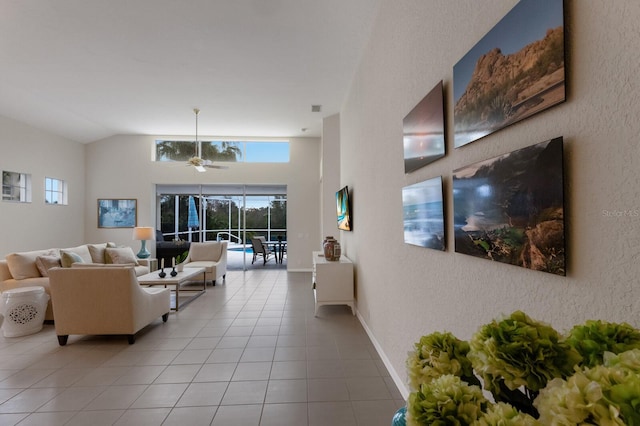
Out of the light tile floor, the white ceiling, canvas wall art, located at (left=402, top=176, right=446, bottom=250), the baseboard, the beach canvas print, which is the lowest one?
the light tile floor

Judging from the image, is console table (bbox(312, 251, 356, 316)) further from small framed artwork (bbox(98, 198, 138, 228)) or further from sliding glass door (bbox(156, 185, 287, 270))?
small framed artwork (bbox(98, 198, 138, 228))

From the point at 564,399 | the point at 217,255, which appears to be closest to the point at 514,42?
the point at 564,399

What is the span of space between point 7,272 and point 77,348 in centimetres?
223

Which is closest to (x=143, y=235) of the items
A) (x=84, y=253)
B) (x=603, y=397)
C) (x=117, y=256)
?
(x=117, y=256)

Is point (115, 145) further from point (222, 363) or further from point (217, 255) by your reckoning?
point (222, 363)

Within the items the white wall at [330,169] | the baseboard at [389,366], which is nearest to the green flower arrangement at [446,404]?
the baseboard at [389,366]

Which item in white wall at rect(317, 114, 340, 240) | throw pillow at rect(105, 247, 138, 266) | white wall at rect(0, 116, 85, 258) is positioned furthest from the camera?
white wall at rect(317, 114, 340, 240)

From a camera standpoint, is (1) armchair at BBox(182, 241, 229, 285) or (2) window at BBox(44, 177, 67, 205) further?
(2) window at BBox(44, 177, 67, 205)

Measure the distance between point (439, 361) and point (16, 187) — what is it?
27.9ft

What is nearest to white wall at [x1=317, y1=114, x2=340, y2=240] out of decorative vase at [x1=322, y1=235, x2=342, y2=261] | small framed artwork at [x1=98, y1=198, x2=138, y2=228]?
decorative vase at [x1=322, y1=235, x2=342, y2=261]

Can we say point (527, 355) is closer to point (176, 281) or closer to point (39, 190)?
point (176, 281)

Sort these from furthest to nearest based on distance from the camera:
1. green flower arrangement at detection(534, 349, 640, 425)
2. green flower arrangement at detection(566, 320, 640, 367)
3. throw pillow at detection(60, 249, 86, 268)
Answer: throw pillow at detection(60, 249, 86, 268), green flower arrangement at detection(566, 320, 640, 367), green flower arrangement at detection(534, 349, 640, 425)

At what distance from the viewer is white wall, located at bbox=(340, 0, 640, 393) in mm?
781

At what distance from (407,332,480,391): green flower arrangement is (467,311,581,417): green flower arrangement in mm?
103
